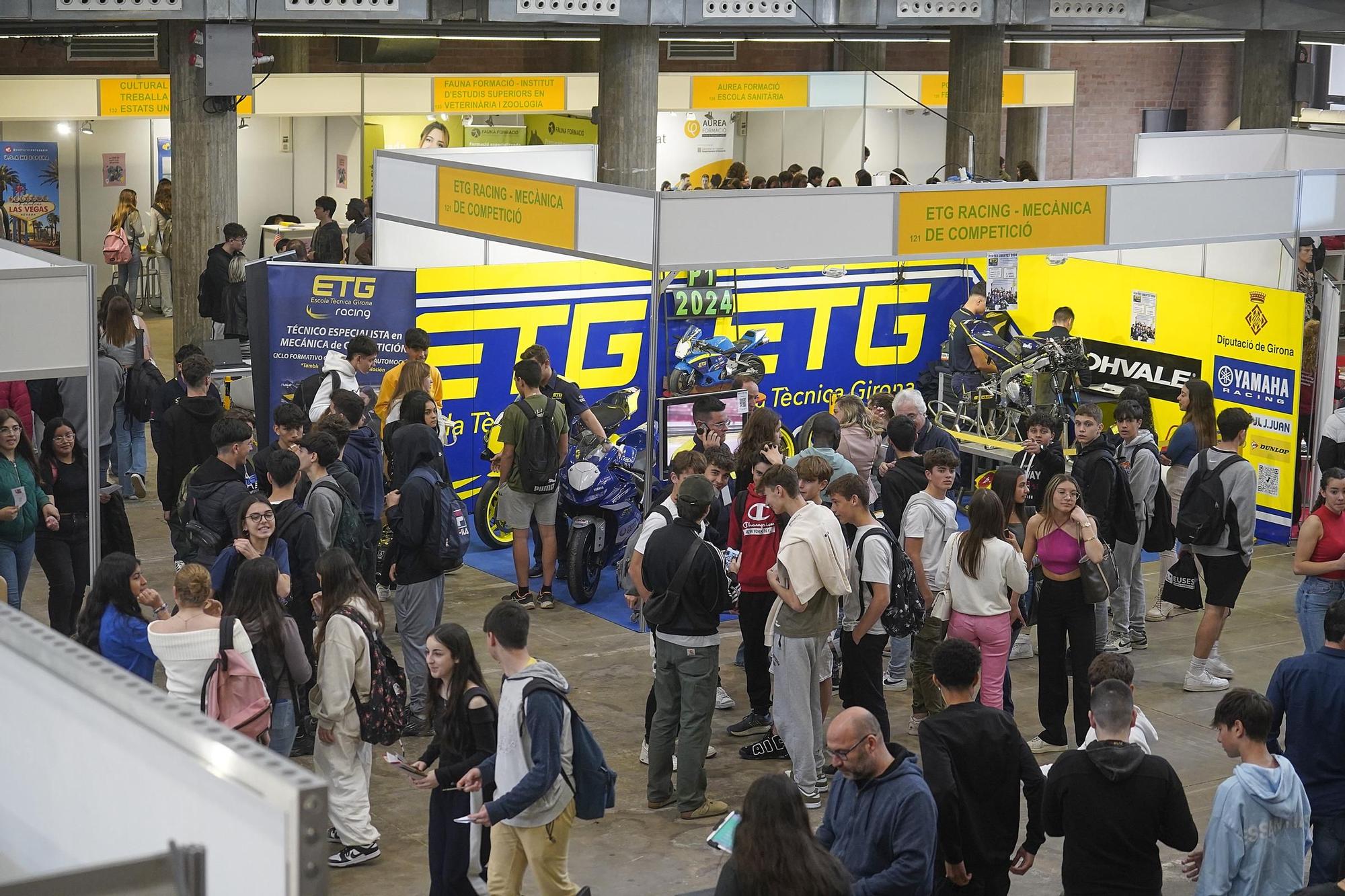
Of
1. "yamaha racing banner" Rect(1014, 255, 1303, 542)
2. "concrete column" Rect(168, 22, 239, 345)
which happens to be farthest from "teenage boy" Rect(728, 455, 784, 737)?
"concrete column" Rect(168, 22, 239, 345)

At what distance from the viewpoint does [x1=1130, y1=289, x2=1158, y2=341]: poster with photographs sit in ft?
36.4

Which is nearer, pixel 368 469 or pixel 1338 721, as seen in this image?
pixel 1338 721

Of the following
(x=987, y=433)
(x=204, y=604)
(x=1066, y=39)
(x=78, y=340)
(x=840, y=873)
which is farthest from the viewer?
(x=1066, y=39)

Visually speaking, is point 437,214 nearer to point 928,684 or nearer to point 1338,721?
point 928,684

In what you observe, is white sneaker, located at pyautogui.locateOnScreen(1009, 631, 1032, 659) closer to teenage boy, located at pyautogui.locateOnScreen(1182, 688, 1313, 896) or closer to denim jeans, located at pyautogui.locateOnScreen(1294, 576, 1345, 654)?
denim jeans, located at pyautogui.locateOnScreen(1294, 576, 1345, 654)

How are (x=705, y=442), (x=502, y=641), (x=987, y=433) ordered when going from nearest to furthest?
(x=502, y=641), (x=705, y=442), (x=987, y=433)

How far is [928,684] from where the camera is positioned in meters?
6.94

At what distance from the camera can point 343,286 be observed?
9.53 metres

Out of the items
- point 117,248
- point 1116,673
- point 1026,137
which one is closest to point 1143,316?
point 1116,673

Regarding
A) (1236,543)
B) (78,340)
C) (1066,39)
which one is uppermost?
(1066,39)

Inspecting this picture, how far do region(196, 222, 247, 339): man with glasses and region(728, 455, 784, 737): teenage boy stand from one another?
6.25m

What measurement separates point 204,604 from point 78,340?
5.00 ft

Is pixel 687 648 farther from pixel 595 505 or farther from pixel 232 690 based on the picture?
pixel 595 505

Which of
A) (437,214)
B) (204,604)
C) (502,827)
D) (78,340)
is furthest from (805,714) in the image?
(437,214)
